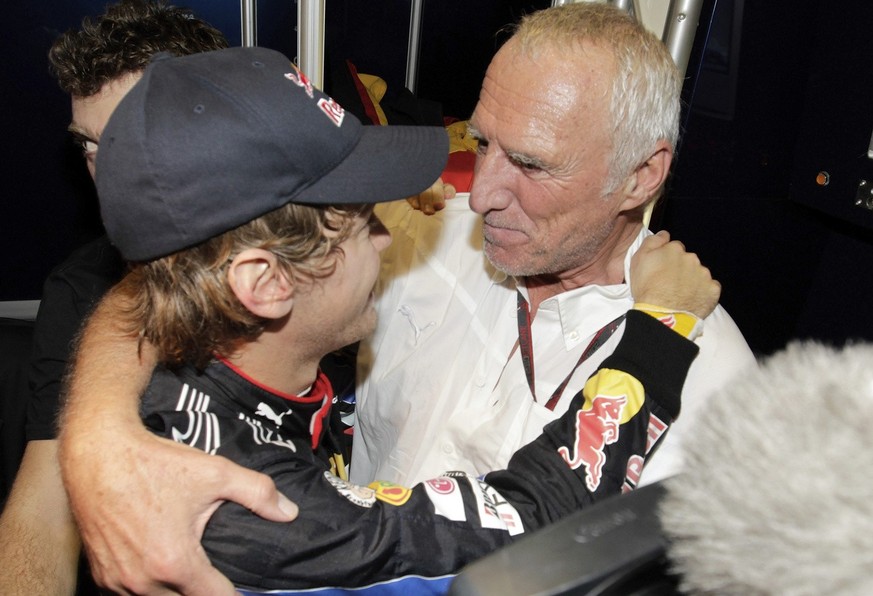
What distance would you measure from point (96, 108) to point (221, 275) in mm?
1075

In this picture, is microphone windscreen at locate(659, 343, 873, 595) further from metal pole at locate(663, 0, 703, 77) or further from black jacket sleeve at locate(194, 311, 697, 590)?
metal pole at locate(663, 0, 703, 77)

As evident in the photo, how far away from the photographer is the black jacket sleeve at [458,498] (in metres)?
1.15

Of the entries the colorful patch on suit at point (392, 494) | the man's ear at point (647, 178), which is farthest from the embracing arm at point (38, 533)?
the man's ear at point (647, 178)

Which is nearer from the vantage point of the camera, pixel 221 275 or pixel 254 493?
pixel 254 493

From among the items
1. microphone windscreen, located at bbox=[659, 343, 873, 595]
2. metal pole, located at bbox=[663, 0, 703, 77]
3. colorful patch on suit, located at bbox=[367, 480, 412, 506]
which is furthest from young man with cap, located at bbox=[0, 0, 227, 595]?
microphone windscreen, located at bbox=[659, 343, 873, 595]

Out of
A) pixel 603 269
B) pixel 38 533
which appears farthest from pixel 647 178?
pixel 38 533

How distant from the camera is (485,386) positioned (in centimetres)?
183

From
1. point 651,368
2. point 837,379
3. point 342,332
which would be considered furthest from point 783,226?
point 837,379

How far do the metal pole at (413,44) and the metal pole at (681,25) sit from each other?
7.26ft

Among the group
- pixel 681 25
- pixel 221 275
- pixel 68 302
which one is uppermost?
pixel 681 25

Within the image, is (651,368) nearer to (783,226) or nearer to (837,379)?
(837,379)

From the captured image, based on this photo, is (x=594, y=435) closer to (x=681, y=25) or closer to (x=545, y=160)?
(x=545, y=160)

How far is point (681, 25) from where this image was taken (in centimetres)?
224

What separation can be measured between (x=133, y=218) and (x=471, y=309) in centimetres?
101
